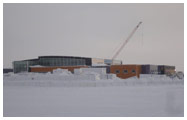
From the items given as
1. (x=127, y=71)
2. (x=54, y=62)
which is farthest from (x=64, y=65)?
(x=127, y=71)

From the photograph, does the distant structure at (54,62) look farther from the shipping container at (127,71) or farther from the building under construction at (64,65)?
the shipping container at (127,71)

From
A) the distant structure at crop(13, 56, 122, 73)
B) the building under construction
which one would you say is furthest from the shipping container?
the distant structure at crop(13, 56, 122, 73)

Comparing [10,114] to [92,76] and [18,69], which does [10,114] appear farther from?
[18,69]

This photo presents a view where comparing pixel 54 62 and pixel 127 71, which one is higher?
pixel 54 62

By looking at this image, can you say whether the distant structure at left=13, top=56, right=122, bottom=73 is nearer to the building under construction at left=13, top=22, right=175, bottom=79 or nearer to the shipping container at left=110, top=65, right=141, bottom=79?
the building under construction at left=13, top=22, right=175, bottom=79

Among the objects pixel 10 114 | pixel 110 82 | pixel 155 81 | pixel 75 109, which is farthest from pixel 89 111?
pixel 155 81

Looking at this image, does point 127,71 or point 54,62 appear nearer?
point 127,71

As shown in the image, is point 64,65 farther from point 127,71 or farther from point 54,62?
point 127,71

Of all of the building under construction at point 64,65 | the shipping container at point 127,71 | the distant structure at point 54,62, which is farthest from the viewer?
the distant structure at point 54,62

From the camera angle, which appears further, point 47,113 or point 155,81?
point 155,81

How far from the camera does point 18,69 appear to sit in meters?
50.6

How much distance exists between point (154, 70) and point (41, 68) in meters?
25.8

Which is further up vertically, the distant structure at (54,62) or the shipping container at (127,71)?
the distant structure at (54,62)

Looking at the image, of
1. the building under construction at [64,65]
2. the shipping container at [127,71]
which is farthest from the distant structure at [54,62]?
the shipping container at [127,71]
